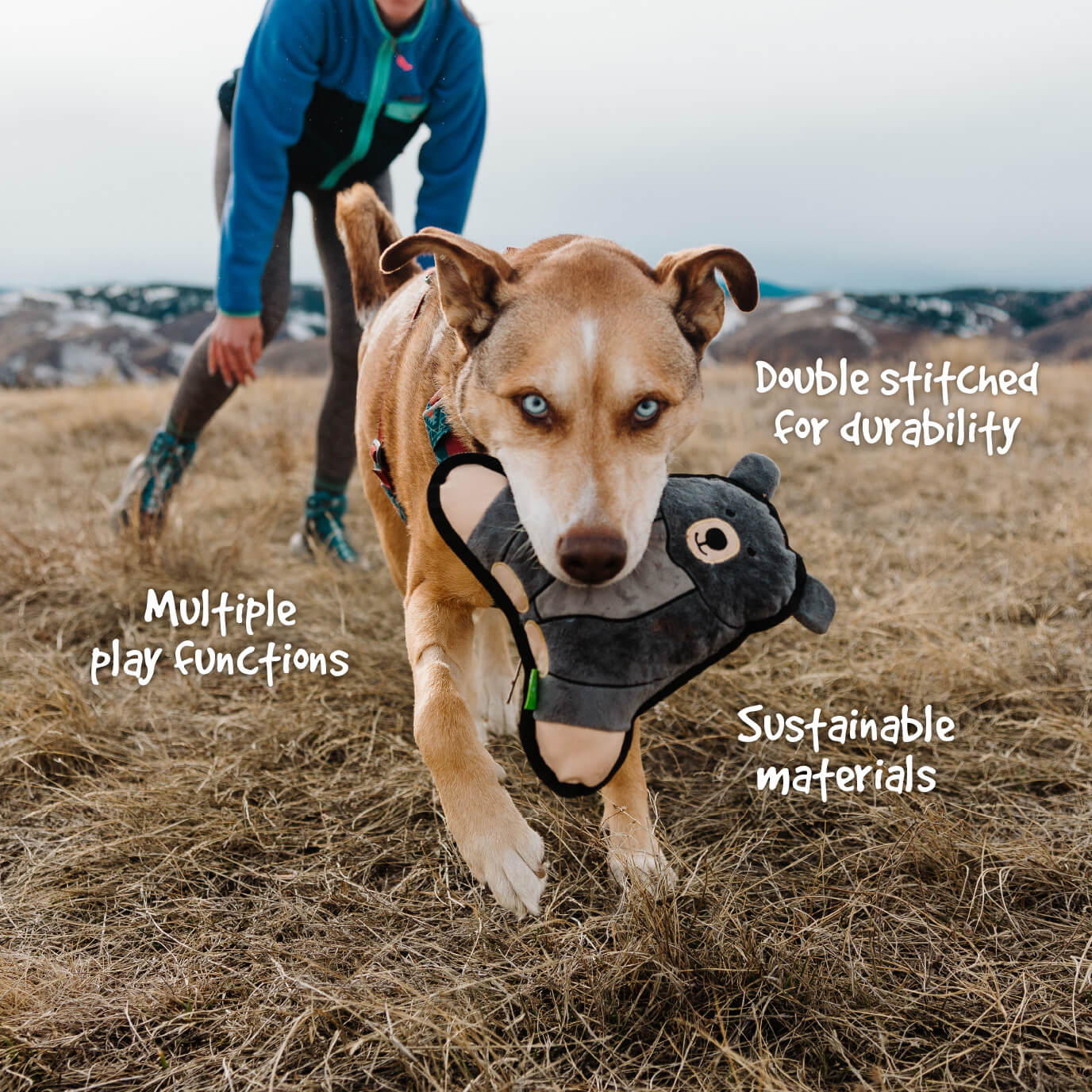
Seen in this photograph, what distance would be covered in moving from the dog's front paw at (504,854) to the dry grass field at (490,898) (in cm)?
8

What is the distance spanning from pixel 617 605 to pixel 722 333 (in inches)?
448

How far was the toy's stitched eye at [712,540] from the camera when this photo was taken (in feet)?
6.04

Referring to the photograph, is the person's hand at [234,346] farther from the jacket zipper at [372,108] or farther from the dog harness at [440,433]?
the dog harness at [440,433]

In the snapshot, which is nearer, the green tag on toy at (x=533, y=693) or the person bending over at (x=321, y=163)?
the green tag on toy at (x=533, y=693)

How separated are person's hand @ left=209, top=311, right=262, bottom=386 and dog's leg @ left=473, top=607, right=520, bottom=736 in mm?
1583

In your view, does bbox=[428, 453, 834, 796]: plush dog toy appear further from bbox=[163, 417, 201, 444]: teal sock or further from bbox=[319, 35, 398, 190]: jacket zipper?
bbox=[163, 417, 201, 444]: teal sock

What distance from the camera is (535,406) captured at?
5.84 feet

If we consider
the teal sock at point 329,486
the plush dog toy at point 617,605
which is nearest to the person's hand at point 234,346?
the teal sock at point 329,486

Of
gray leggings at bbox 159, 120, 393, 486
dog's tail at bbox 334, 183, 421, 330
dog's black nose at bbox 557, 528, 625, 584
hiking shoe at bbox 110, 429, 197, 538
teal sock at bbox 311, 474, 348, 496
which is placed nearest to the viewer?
dog's black nose at bbox 557, 528, 625, 584

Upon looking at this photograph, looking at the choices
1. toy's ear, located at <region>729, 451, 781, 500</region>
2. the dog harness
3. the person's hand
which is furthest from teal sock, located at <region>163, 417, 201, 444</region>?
toy's ear, located at <region>729, 451, 781, 500</region>

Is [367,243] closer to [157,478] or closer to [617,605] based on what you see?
[157,478]

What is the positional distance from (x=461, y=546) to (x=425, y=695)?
33 centimetres

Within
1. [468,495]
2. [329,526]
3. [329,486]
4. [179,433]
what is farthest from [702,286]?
[179,433]

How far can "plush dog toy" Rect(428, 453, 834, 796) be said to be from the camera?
5.40ft
